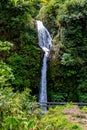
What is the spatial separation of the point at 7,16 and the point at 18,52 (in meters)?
2.32

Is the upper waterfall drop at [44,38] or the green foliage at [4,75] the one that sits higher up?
the green foliage at [4,75]

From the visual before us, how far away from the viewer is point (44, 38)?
21.1 m

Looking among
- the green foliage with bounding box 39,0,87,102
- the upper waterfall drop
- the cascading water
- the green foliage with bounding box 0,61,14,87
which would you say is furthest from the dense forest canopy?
the green foliage with bounding box 0,61,14,87

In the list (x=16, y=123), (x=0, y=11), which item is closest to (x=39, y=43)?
(x=0, y=11)

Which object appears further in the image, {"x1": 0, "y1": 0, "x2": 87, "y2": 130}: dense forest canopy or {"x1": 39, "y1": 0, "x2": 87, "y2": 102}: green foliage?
{"x1": 39, "y1": 0, "x2": 87, "y2": 102}: green foliage

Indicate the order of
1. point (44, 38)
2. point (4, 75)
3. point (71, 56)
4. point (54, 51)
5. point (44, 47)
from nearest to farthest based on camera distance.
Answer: point (4, 75) → point (71, 56) → point (54, 51) → point (44, 47) → point (44, 38)

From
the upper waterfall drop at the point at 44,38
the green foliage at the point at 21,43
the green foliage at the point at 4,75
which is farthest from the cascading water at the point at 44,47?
the green foliage at the point at 4,75

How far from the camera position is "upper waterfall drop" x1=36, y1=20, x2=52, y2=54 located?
67.5 ft

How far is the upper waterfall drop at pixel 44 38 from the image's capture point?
2058 centimetres

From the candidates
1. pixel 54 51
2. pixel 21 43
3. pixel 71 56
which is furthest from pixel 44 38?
pixel 71 56

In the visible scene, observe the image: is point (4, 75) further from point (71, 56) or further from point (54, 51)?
point (54, 51)

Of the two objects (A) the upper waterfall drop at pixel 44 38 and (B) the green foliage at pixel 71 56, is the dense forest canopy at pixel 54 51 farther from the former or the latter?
(A) the upper waterfall drop at pixel 44 38

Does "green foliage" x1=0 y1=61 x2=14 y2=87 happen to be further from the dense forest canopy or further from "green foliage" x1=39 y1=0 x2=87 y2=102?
"green foliage" x1=39 y1=0 x2=87 y2=102

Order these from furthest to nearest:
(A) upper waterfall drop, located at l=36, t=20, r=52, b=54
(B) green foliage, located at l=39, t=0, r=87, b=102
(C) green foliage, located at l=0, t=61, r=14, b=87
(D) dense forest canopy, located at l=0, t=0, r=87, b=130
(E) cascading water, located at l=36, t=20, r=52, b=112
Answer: (A) upper waterfall drop, located at l=36, t=20, r=52, b=54
(B) green foliage, located at l=39, t=0, r=87, b=102
(E) cascading water, located at l=36, t=20, r=52, b=112
(D) dense forest canopy, located at l=0, t=0, r=87, b=130
(C) green foliage, located at l=0, t=61, r=14, b=87
